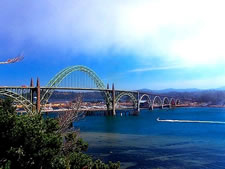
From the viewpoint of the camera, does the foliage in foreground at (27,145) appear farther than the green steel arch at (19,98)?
No

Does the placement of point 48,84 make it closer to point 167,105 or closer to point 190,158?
point 190,158

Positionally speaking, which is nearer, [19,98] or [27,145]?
[27,145]

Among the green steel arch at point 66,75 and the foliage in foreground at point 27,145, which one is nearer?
the foliage in foreground at point 27,145

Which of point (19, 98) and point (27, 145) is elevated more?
point (19, 98)

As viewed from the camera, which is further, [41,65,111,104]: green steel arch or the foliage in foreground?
[41,65,111,104]: green steel arch

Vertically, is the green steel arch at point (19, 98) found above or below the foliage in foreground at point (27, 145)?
above

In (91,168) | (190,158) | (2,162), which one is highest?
(2,162)

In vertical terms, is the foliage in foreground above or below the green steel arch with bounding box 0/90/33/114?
below

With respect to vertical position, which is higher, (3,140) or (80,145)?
(3,140)

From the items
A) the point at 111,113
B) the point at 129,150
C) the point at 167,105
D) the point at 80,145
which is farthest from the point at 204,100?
the point at 80,145

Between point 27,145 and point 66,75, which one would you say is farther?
point 66,75

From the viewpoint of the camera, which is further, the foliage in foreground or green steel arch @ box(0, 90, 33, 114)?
green steel arch @ box(0, 90, 33, 114)
